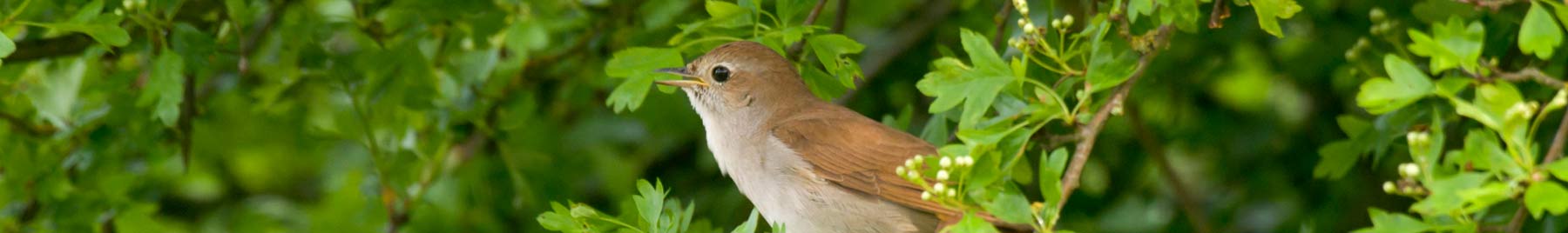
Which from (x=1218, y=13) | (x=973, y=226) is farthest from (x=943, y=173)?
(x=1218, y=13)

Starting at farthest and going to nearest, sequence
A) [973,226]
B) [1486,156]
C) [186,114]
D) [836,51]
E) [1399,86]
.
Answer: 1. [186,114]
2. [836,51]
3. [973,226]
4. [1399,86]
5. [1486,156]

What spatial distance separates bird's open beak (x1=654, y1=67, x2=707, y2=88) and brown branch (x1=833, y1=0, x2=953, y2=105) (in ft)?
4.29

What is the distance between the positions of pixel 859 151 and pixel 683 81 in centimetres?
53

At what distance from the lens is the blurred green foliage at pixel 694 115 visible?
3.39 m

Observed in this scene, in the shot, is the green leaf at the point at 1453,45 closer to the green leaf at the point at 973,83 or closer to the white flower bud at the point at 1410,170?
the white flower bud at the point at 1410,170

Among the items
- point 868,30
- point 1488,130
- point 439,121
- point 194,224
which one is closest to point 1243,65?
point 868,30

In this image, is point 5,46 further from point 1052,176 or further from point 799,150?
point 1052,176

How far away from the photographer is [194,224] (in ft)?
28.7

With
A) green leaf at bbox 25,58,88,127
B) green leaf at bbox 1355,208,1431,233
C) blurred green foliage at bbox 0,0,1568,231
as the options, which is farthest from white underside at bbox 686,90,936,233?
green leaf at bbox 25,58,88,127

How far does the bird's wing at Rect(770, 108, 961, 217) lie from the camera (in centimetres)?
413

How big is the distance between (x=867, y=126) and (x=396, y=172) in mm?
1823

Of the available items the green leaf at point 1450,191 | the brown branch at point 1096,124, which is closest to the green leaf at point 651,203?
the brown branch at point 1096,124

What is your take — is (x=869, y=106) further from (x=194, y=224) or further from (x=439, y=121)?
(x=194, y=224)

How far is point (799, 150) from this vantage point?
170 inches
